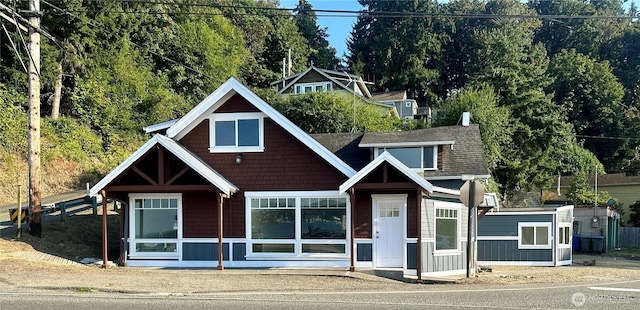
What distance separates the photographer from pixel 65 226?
68.4ft

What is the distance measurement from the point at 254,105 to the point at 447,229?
7464 mm

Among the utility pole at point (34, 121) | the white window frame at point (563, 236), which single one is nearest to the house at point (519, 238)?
the white window frame at point (563, 236)

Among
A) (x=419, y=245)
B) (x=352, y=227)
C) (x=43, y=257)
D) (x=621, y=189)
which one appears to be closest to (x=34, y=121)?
(x=43, y=257)

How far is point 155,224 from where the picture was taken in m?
18.3

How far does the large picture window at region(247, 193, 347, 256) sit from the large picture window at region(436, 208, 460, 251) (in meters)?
2.97

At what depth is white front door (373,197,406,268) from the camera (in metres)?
17.1

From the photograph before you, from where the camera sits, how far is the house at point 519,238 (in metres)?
24.3

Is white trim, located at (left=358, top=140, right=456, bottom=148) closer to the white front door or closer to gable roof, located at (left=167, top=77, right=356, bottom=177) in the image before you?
gable roof, located at (left=167, top=77, right=356, bottom=177)

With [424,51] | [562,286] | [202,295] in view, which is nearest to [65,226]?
[202,295]

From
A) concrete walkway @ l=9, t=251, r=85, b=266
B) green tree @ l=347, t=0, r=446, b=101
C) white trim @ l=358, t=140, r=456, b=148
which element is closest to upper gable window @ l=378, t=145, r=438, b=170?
white trim @ l=358, t=140, r=456, b=148

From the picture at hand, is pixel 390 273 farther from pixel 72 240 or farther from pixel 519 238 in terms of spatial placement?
pixel 72 240

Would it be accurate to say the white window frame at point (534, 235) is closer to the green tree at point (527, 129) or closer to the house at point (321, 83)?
the green tree at point (527, 129)

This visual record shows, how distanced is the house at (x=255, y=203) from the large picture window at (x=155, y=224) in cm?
3

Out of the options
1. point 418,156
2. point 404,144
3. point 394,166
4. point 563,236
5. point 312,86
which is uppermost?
point 312,86
